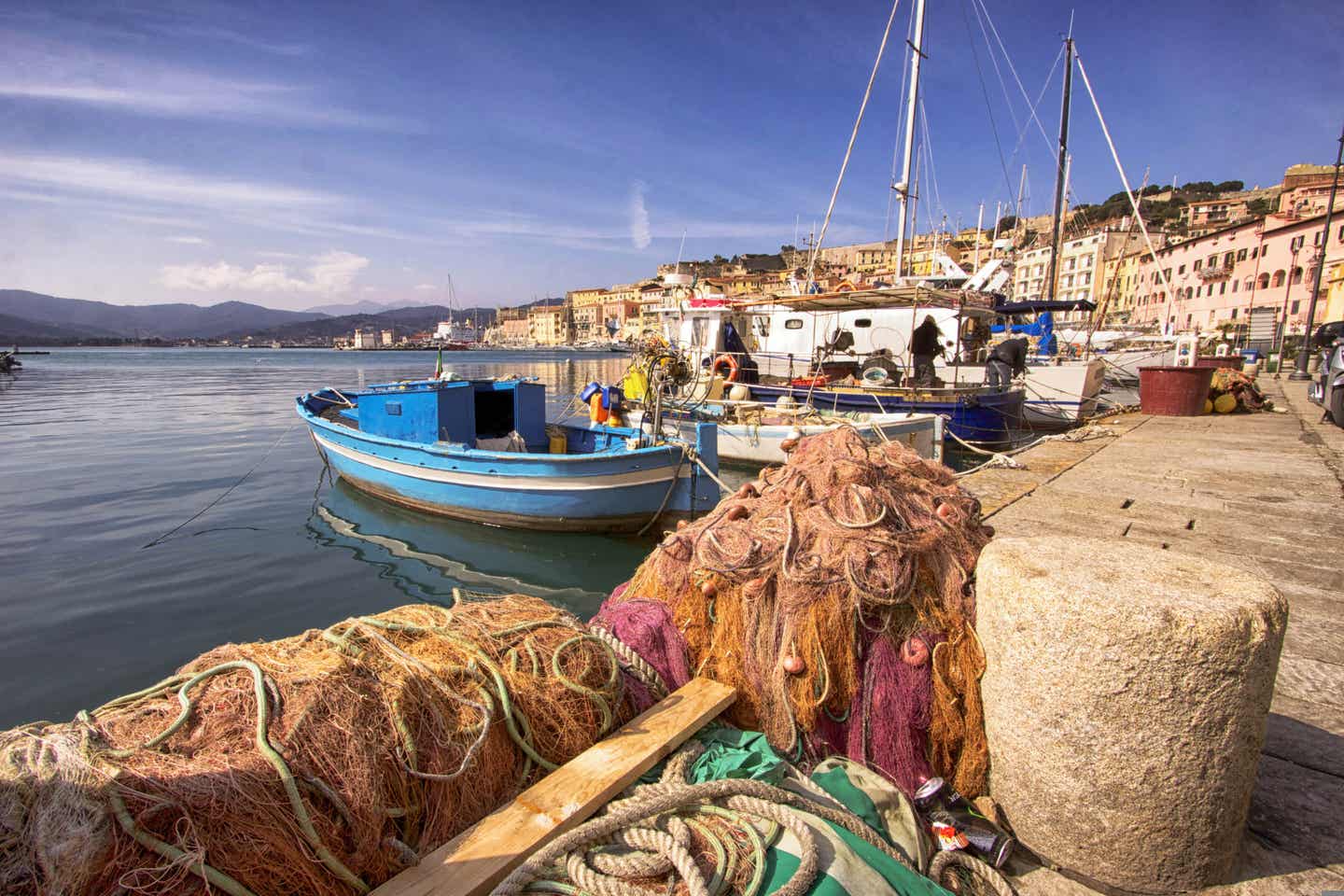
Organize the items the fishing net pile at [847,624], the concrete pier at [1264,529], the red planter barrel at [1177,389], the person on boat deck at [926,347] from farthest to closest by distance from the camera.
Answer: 1. the person on boat deck at [926,347]
2. the red planter barrel at [1177,389]
3. the fishing net pile at [847,624]
4. the concrete pier at [1264,529]

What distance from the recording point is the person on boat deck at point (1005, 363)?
15883 millimetres

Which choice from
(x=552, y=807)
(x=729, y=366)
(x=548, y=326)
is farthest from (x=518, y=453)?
(x=548, y=326)

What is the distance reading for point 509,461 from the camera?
9.62 meters

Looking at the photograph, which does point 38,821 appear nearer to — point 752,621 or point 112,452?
point 752,621

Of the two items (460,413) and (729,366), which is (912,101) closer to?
(729,366)

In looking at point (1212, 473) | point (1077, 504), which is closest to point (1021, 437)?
point (1212, 473)

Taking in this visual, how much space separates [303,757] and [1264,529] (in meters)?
6.86

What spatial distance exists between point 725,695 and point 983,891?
111 centimetres

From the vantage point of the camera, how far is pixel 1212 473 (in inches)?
299

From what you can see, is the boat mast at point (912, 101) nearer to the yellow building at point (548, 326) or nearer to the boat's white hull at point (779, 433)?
the boat's white hull at point (779, 433)

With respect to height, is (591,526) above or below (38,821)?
below

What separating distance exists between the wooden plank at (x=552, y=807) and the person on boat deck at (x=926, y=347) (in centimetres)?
1441

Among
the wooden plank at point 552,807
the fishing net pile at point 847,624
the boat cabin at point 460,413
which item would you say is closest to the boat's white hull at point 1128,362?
the boat cabin at point 460,413

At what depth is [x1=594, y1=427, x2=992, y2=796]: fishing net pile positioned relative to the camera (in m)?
2.63
